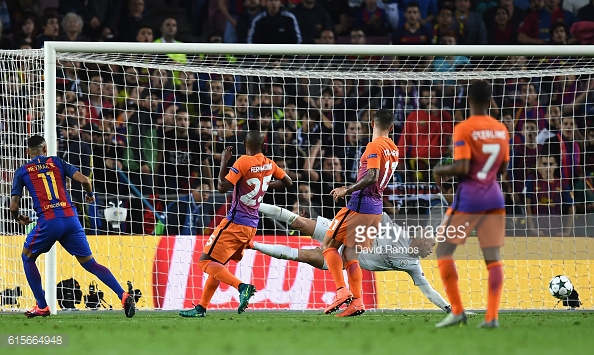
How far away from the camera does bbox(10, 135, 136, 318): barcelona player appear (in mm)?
10102

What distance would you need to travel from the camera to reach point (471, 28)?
17.1 meters

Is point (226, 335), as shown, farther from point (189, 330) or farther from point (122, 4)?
point (122, 4)

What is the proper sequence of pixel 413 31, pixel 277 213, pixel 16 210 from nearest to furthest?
pixel 16 210 → pixel 277 213 → pixel 413 31

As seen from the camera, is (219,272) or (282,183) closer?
(219,272)

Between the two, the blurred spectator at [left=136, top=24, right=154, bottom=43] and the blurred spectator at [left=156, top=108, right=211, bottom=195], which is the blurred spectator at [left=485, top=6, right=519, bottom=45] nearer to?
the blurred spectator at [left=136, top=24, right=154, bottom=43]

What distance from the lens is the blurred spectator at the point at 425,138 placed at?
13.8 m

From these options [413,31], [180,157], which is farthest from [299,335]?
[413,31]

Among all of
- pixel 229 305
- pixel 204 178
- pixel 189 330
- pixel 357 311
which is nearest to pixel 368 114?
pixel 204 178

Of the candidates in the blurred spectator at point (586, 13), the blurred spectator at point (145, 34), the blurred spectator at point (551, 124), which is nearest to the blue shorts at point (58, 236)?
the blurred spectator at point (145, 34)

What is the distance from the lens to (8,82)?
1232cm

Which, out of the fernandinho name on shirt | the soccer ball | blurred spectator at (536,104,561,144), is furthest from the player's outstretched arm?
blurred spectator at (536,104,561,144)

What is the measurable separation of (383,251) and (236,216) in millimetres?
1918

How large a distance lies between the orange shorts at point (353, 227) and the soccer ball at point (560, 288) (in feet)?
9.77

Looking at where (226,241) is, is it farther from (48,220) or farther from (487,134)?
(487,134)
